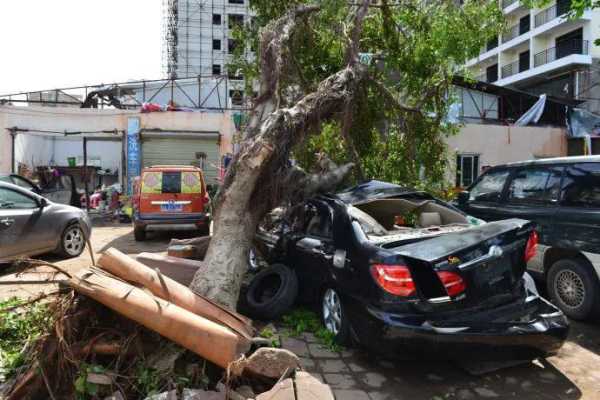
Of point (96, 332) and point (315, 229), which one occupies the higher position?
point (315, 229)

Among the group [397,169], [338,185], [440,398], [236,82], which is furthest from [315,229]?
[236,82]

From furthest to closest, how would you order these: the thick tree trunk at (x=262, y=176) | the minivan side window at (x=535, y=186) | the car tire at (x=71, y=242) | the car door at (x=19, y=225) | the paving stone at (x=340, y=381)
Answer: the car tire at (x=71, y=242) < the car door at (x=19, y=225) < the minivan side window at (x=535, y=186) < the thick tree trunk at (x=262, y=176) < the paving stone at (x=340, y=381)

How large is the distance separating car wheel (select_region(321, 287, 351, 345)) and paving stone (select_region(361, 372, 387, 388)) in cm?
44

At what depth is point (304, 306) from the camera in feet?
17.7

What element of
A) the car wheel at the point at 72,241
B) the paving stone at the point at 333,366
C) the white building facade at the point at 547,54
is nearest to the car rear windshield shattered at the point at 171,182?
the car wheel at the point at 72,241

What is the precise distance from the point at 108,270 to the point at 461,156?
1621 cm

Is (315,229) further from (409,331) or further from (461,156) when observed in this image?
(461,156)

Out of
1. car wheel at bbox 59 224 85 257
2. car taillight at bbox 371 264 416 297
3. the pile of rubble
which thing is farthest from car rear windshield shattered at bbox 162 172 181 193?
car taillight at bbox 371 264 416 297

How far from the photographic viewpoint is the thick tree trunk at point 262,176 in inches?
187

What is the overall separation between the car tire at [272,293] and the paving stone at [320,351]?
579 mm

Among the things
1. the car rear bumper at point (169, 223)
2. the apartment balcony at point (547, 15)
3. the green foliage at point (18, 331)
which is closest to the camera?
the green foliage at point (18, 331)

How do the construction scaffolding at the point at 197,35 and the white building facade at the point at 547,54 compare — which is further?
the construction scaffolding at the point at 197,35

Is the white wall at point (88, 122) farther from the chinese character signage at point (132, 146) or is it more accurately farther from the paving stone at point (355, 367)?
the paving stone at point (355, 367)

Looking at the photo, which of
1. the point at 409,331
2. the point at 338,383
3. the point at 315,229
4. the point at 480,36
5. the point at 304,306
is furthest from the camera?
the point at 480,36
